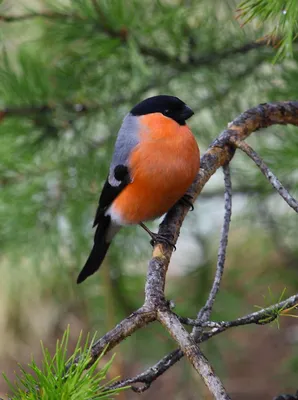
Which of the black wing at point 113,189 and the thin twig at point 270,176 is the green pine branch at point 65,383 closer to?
the thin twig at point 270,176

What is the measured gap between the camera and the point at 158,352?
286cm

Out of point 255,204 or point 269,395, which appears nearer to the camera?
point 255,204

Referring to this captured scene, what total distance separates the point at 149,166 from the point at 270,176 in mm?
621

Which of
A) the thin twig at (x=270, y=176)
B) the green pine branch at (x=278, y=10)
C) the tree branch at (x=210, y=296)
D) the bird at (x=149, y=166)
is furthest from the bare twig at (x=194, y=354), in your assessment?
the bird at (x=149, y=166)

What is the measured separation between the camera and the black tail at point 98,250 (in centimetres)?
220

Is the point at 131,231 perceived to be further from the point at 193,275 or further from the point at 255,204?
the point at 255,204

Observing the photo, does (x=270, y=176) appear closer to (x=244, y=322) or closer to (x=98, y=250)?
(x=244, y=322)

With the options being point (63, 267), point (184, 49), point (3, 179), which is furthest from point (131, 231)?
point (184, 49)

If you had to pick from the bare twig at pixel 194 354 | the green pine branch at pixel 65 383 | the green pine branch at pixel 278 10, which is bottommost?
the bare twig at pixel 194 354

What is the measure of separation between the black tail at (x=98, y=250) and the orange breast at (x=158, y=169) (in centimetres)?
18

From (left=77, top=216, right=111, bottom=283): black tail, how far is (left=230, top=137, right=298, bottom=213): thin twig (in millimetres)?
741

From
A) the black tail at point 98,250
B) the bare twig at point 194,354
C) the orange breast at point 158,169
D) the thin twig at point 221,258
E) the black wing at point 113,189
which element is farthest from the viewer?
the black tail at point 98,250

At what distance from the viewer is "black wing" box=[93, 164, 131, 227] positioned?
1.99 metres

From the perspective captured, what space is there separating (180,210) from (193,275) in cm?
111
